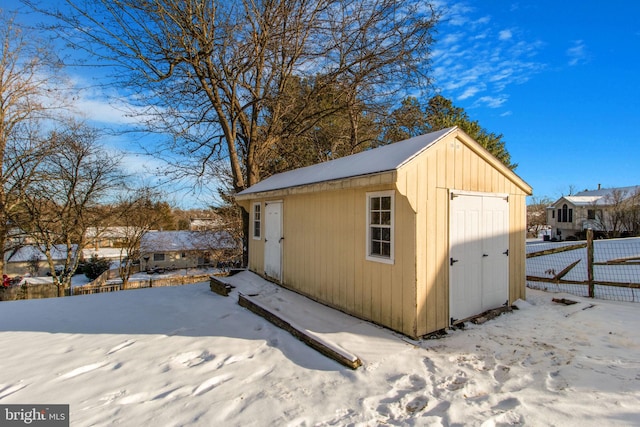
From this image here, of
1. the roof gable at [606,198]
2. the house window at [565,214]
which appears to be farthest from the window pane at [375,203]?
the house window at [565,214]

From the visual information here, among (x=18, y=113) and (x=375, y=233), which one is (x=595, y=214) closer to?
(x=375, y=233)

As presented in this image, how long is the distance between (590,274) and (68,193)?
62.7ft

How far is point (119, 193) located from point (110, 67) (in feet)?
31.7

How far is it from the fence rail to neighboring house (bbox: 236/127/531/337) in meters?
1.49

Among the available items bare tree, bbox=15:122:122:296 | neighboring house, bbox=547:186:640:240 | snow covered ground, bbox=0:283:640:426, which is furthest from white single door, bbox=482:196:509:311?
neighboring house, bbox=547:186:640:240

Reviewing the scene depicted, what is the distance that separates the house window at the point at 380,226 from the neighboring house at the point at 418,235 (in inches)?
0.6

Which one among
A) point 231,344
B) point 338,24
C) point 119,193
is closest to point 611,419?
point 231,344

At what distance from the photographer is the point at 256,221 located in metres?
8.53

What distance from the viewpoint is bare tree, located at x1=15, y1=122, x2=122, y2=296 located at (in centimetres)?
1290

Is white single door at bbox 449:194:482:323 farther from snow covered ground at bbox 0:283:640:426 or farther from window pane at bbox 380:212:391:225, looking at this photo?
window pane at bbox 380:212:391:225

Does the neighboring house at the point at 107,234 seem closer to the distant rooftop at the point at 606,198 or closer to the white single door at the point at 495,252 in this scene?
the white single door at the point at 495,252

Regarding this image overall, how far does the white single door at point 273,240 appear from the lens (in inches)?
287

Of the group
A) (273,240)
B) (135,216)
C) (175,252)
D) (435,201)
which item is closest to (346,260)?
(435,201)

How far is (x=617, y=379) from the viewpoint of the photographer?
9.68 feet
